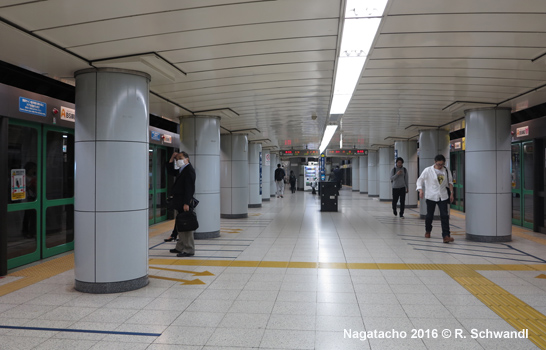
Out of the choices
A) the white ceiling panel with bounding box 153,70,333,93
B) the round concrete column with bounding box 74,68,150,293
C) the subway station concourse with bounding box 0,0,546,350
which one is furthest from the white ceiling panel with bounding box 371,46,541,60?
the round concrete column with bounding box 74,68,150,293

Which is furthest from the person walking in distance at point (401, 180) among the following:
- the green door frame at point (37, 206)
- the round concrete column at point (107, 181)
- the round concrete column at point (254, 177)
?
the green door frame at point (37, 206)

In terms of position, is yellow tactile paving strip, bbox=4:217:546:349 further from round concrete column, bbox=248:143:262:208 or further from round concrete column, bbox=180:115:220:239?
round concrete column, bbox=248:143:262:208

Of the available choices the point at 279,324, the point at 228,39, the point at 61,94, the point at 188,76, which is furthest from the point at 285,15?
the point at 61,94

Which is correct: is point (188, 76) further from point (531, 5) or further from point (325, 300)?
point (531, 5)

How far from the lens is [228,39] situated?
13.8 feet

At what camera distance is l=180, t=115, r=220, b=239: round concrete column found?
8.64 m

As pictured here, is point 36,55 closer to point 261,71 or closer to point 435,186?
point 261,71

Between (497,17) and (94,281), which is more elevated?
(497,17)

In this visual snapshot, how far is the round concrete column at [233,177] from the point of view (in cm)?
1270

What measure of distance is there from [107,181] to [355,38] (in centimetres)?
327

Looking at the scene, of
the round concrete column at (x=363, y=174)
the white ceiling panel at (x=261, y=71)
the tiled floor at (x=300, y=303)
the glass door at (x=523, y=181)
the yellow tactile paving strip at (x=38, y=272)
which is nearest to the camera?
the tiled floor at (x=300, y=303)

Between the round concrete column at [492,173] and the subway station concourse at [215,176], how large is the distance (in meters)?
0.03

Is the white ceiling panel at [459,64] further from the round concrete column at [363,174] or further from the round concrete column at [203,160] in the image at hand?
the round concrete column at [363,174]

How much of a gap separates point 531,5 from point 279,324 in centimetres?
359
